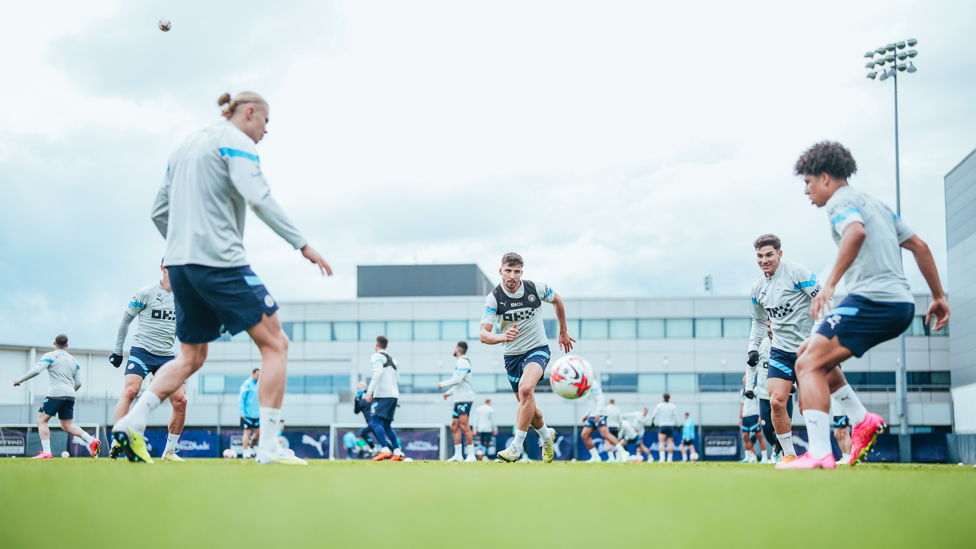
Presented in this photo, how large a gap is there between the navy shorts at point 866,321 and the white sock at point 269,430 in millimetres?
3758

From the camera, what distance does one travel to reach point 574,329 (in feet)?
161

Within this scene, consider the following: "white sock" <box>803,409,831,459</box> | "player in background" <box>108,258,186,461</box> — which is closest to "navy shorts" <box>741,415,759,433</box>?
"white sock" <box>803,409,831,459</box>

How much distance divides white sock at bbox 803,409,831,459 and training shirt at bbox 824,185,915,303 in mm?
864

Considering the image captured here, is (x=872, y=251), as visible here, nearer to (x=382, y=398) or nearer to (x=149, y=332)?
(x=149, y=332)

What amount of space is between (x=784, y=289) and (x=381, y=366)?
7.44 metres

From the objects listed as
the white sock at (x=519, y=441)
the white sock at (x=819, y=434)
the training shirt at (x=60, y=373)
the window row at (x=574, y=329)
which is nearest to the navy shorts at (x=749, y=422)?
the white sock at (x=519, y=441)

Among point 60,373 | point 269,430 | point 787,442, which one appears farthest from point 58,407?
point 787,442

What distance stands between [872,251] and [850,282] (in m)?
0.27

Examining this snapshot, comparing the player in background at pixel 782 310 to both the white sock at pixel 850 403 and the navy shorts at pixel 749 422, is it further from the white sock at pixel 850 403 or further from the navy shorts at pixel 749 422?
the navy shorts at pixel 749 422

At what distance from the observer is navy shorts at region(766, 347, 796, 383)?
748 centimetres

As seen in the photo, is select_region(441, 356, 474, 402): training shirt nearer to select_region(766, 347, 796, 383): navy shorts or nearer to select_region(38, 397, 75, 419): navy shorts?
select_region(38, 397, 75, 419): navy shorts

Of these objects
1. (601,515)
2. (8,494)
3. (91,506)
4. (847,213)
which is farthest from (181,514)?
(847,213)

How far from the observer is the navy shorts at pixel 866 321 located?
16.2ft

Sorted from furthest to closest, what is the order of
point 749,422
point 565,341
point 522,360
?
point 749,422, point 522,360, point 565,341
